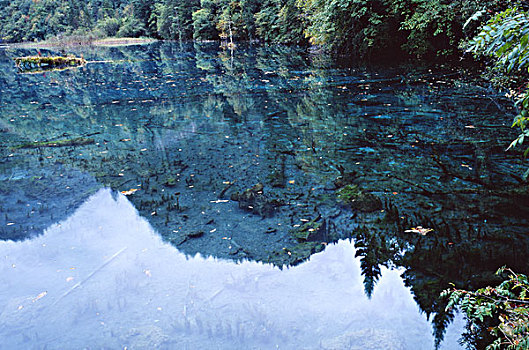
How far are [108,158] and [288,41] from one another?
33.2 meters

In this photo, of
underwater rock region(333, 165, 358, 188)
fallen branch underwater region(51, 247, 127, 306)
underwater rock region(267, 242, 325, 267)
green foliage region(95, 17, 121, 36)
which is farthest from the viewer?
green foliage region(95, 17, 121, 36)

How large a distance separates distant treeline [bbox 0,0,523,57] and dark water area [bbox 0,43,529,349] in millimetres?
2509

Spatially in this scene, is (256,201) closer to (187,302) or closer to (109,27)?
(187,302)

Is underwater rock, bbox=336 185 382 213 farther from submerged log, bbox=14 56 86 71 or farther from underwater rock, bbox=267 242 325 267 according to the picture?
submerged log, bbox=14 56 86 71

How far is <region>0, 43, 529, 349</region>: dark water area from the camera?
3461 millimetres

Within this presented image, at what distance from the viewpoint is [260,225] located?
4973 mm

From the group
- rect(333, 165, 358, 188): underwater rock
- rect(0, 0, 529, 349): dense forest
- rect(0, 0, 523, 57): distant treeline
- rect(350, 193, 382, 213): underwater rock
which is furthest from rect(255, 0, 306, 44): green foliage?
rect(350, 193, 382, 213): underwater rock

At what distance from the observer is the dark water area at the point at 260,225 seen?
3461mm

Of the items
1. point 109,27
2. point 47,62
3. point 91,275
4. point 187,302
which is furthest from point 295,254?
point 109,27

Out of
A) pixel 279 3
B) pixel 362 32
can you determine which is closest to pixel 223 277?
pixel 362 32

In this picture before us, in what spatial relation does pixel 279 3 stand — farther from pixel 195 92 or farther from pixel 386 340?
pixel 386 340

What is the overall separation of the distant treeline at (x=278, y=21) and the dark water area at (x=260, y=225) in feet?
8.23

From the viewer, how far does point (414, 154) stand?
6.89 m

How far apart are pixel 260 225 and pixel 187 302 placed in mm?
1567
